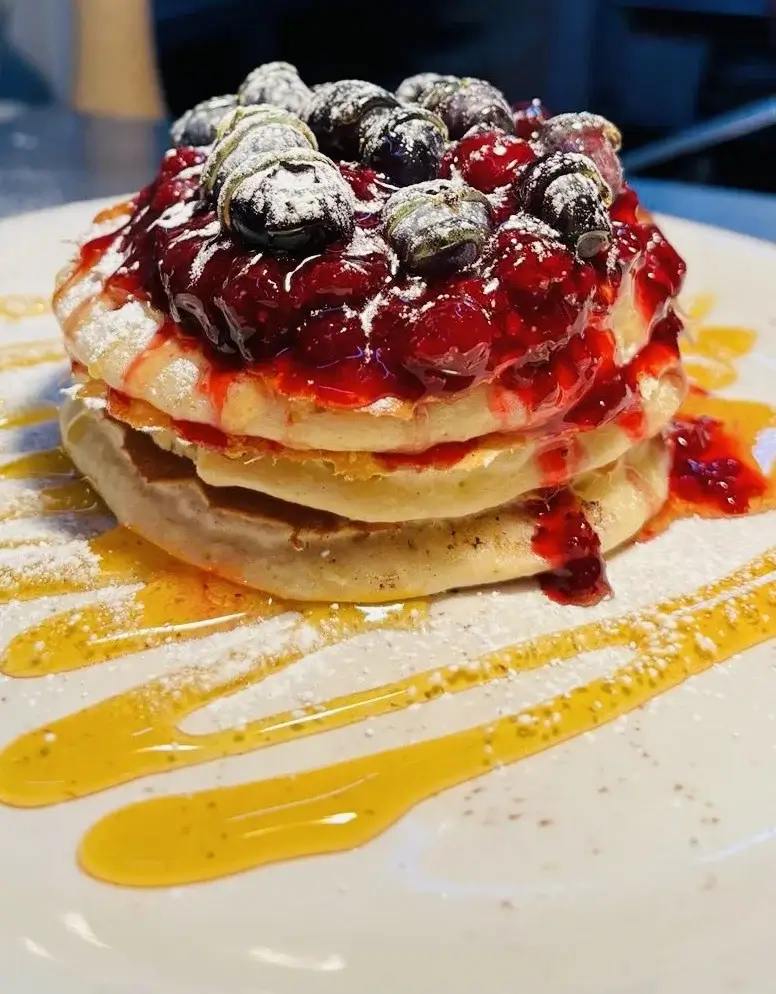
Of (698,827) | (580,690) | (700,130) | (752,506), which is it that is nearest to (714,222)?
(700,130)

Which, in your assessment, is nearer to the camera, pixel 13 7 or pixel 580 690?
pixel 580 690

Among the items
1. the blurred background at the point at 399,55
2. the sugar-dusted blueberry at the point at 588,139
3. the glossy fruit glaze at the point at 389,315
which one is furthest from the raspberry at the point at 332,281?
the blurred background at the point at 399,55

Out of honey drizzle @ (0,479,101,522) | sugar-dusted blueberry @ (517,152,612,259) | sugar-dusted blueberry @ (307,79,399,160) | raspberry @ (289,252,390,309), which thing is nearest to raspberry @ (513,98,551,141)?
sugar-dusted blueberry @ (307,79,399,160)

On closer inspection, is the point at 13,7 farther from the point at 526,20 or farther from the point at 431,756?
the point at 431,756

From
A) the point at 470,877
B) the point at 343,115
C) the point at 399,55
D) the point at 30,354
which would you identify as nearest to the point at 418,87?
the point at 343,115

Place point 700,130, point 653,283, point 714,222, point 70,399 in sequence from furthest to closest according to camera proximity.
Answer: point 700,130 → point 714,222 → point 70,399 → point 653,283

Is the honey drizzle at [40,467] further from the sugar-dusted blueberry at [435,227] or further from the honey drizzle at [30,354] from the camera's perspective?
the sugar-dusted blueberry at [435,227]
